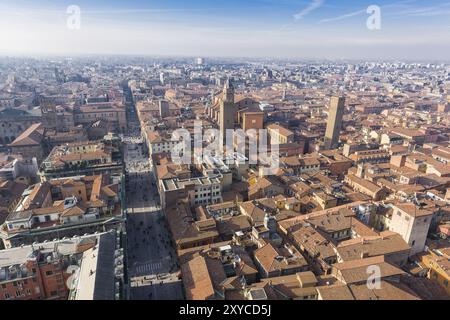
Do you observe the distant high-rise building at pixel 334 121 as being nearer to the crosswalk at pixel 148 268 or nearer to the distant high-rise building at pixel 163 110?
the distant high-rise building at pixel 163 110

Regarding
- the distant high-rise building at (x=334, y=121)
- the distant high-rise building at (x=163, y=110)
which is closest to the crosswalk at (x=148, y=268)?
the distant high-rise building at (x=334, y=121)

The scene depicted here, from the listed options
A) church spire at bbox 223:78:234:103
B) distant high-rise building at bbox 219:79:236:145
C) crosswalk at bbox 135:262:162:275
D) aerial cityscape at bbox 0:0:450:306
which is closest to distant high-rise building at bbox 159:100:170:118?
aerial cityscape at bbox 0:0:450:306

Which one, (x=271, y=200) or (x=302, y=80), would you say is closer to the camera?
(x=271, y=200)

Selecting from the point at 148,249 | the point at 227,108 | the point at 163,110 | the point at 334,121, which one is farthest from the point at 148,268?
the point at 163,110

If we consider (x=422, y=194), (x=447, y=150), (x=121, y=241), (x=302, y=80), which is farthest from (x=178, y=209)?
(x=302, y=80)

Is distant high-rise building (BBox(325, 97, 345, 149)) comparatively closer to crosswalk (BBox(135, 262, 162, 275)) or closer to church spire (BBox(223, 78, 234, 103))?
church spire (BBox(223, 78, 234, 103))
